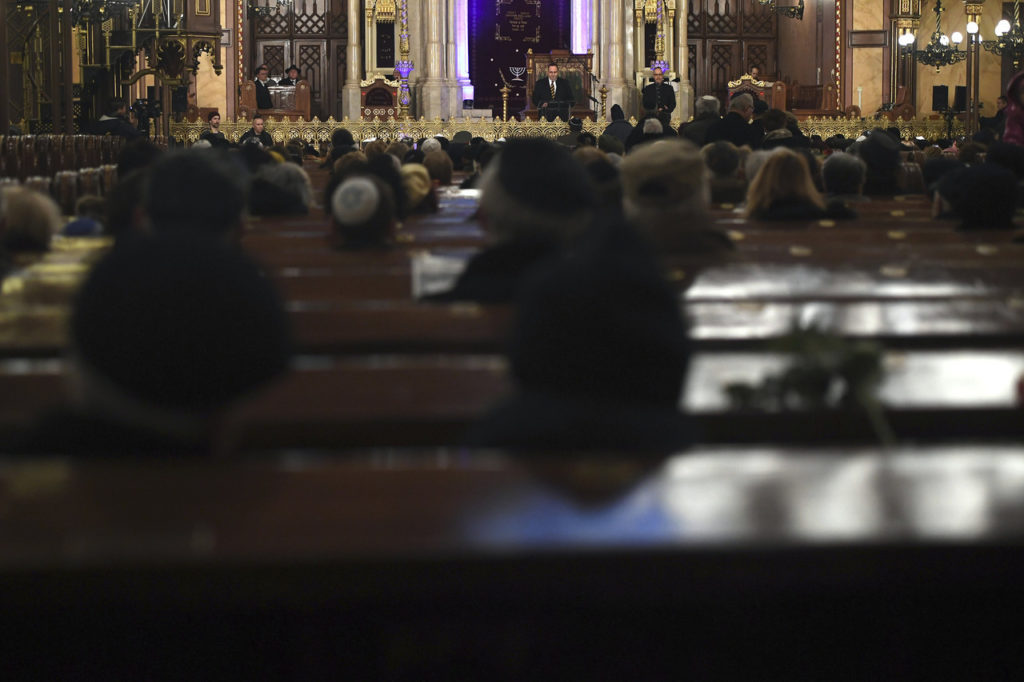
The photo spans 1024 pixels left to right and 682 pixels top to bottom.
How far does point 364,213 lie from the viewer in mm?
5516

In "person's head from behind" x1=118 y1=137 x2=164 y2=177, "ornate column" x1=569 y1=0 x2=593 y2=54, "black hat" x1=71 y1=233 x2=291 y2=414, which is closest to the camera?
"black hat" x1=71 y1=233 x2=291 y2=414

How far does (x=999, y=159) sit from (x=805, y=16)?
18051mm

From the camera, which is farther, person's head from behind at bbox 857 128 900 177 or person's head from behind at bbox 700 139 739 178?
person's head from behind at bbox 857 128 900 177

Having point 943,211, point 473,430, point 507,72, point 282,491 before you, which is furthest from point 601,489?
point 507,72

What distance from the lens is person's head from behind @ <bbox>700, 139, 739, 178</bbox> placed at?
8.84m

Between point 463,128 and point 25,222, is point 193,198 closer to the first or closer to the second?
point 25,222

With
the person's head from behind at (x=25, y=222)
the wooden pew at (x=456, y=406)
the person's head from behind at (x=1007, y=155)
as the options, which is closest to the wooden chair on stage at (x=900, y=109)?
the person's head from behind at (x=1007, y=155)

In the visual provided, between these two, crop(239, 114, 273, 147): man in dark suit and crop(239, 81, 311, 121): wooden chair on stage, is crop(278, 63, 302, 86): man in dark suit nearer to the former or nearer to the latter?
crop(239, 81, 311, 121): wooden chair on stage

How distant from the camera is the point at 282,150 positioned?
14016 mm

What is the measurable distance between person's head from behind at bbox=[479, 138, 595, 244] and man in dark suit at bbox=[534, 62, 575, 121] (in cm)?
1726

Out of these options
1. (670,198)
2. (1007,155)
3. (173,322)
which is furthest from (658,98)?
(173,322)

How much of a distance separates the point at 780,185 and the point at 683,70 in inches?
724

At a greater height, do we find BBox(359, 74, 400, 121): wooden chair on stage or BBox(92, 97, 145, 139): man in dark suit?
BBox(359, 74, 400, 121): wooden chair on stage

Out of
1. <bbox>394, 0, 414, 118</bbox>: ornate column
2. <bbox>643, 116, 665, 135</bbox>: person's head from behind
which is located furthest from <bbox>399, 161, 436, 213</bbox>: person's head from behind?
<bbox>394, 0, 414, 118</bbox>: ornate column
